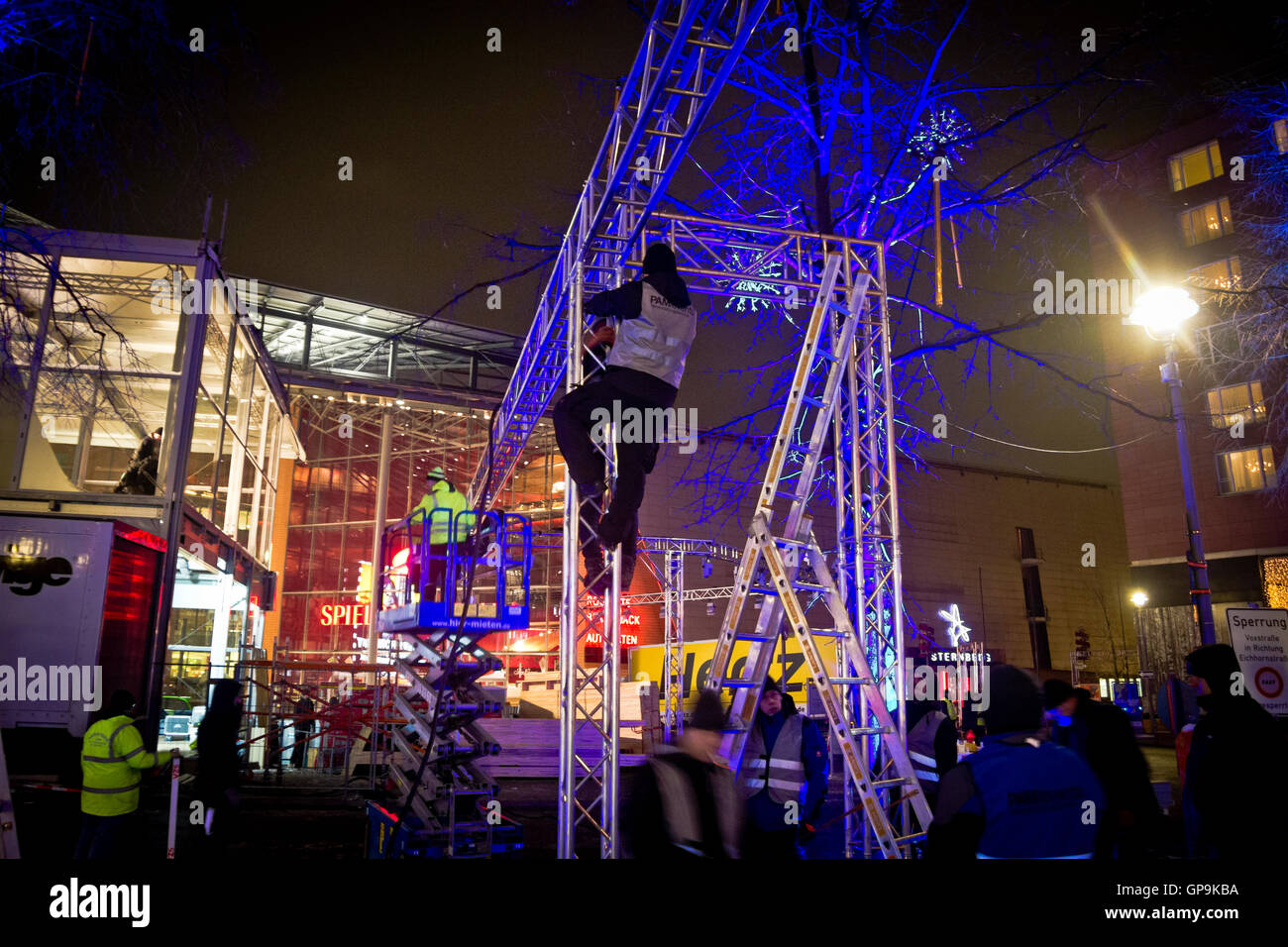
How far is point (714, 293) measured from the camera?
937 cm

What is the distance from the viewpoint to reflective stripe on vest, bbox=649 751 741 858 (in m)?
3.83

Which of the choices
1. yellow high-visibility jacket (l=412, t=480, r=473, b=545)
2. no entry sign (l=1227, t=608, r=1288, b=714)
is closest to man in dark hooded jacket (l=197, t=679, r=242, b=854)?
yellow high-visibility jacket (l=412, t=480, r=473, b=545)

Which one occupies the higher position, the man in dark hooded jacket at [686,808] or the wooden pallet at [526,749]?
the man in dark hooded jacket at [686,808]

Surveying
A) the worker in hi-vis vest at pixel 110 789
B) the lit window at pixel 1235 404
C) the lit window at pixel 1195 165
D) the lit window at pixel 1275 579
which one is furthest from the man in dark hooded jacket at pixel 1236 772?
the lit window at pixel 1195 165

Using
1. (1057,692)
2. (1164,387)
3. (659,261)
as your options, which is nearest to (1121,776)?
(1057,692)

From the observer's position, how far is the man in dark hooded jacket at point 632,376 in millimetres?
6527

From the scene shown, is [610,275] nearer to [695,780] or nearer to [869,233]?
[869,233]

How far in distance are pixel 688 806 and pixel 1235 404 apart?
103 ft

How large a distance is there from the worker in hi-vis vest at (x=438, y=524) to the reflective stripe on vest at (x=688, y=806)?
577cm

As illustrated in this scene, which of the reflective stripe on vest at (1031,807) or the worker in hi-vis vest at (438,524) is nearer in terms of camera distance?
the reflective stripe on vest at (1031,807)

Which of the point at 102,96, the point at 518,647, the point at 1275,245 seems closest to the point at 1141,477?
the point at 1275,245

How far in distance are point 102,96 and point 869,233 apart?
30.5ft

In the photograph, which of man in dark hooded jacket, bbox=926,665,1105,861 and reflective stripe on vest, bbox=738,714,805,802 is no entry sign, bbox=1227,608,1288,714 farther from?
man in dark hooded jacket, bbox=926,665,1105,861

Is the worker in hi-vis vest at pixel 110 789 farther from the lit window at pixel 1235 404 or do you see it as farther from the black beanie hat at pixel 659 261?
the lit window at pixel 1235 404
